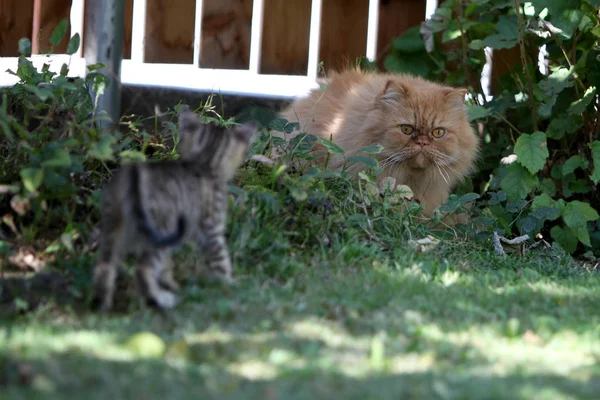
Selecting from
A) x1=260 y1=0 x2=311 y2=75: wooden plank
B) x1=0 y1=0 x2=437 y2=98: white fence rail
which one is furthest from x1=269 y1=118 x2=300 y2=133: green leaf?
x1=260 y1=0 x2=311 y2=75: wooden plank

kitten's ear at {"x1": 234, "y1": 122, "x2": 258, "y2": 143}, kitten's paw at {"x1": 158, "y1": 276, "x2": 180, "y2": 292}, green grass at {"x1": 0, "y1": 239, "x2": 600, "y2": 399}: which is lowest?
green grass at {"x1": 0, "y1": 239, "x2": 600, "y2": 399}

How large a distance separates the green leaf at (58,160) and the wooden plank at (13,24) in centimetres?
440

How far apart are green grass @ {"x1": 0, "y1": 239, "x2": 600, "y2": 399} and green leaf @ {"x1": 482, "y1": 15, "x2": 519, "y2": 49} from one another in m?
2.24

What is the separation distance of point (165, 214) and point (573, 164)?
345 cm

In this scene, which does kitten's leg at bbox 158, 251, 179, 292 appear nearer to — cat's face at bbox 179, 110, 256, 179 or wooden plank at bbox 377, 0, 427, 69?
cat's face at bbox 179, 110, 256, 179

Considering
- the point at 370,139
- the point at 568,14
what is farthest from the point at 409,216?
the point at 568,14

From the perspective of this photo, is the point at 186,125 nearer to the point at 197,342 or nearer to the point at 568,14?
the point at 197,342

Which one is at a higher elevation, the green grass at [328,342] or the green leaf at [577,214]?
the green leaf at [577,214]

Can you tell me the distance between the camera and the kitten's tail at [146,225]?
8.27 ft

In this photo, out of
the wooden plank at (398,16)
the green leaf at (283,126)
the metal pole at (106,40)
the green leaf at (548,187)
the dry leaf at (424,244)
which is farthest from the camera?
the wooden plank at (398,16)

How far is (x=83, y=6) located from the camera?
21.3 ft

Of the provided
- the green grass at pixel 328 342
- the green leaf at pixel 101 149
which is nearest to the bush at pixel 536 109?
the green grass at pixel 328 342

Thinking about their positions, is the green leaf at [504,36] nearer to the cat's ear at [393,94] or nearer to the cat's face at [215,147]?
the cat's ear at [393,94]

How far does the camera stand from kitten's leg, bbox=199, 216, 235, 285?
2.89 m
